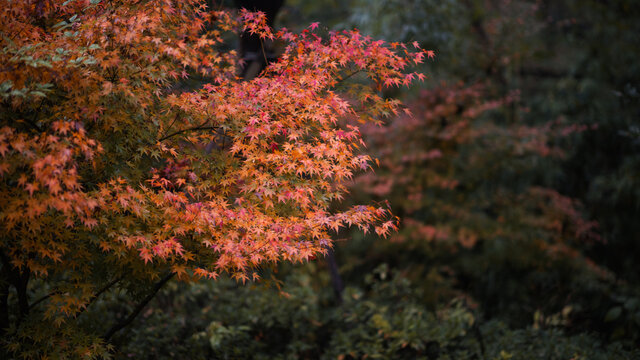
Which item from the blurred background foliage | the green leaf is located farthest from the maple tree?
the green leaf

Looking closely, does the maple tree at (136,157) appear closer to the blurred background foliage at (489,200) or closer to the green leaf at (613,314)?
the blurred background foliage at (489,200)

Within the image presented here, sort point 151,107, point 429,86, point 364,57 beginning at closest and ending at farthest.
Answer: point 151,107 → point 364,57 → point 429,86

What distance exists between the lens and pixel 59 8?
14.0 ft

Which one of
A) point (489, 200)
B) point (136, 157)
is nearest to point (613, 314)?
point (489, 200)

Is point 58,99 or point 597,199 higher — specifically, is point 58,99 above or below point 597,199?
above

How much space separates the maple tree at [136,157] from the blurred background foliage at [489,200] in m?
3.46

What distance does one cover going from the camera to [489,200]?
10945 millimetres

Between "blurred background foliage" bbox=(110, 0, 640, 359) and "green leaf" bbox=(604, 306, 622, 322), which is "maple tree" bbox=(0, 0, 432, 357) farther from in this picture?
"green leaf" bbox=(604, 306, 622, 322)

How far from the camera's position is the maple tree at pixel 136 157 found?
3455 millimetres

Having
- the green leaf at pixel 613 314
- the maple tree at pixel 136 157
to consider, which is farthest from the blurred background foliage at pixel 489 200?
the maple tree at pixel 136 157

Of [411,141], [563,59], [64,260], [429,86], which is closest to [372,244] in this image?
[411,141]

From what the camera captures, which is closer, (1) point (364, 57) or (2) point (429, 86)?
(1) point (364, 57)

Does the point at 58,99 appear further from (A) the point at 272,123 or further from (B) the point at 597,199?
(B) the point at 597,199

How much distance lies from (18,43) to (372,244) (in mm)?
9662
